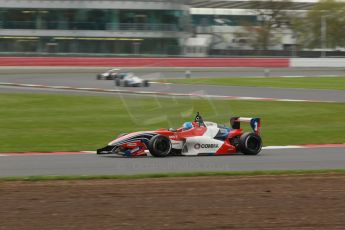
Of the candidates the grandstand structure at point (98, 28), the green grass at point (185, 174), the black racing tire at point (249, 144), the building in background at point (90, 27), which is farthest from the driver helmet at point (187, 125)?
the building in background at point (90, 27)

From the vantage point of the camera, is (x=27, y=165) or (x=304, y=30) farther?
(x=304, y=30)

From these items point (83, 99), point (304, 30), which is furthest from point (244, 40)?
point (83, 99)

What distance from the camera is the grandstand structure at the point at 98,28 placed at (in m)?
67.2

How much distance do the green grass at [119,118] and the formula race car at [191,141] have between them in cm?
23

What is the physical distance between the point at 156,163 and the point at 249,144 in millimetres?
2223

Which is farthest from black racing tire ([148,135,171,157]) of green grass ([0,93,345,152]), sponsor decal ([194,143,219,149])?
sponsor decal ([194,143,219,149])

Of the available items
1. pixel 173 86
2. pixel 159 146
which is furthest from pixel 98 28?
pixel 159 146

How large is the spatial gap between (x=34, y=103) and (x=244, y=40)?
6011 centimetres

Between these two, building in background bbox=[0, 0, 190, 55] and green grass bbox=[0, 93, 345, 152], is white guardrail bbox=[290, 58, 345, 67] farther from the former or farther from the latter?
green grass bbox=[0, 93, 345, 152]

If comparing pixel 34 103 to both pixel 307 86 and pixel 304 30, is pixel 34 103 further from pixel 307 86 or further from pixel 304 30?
pixel 304 30

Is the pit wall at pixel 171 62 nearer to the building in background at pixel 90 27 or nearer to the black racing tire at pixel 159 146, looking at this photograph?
the building in background at pixel 90 27

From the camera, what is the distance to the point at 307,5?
10056 cm

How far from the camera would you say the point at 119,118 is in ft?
75.6

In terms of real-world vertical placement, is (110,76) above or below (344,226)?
below
